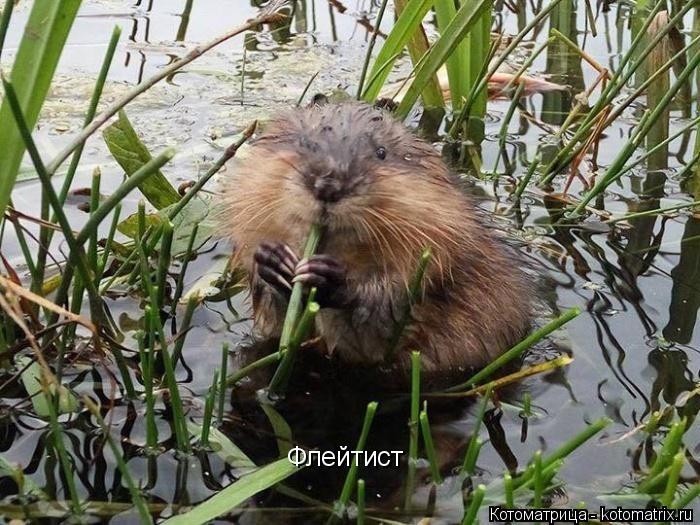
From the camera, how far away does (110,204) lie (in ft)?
6.47

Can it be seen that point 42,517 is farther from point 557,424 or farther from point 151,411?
point 557,424

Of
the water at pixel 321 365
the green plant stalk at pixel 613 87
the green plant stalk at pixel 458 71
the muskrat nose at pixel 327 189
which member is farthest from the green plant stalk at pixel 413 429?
the green plant stalk at pixel 458 71

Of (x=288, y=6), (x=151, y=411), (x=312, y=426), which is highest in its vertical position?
(x=288, y=6)

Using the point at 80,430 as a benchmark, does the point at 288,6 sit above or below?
above

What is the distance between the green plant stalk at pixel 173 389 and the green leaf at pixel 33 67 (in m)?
0.41

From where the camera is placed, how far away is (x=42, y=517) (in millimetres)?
2102

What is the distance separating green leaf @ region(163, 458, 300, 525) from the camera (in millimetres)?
1992

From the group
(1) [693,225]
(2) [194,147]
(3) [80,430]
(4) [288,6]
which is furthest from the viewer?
(4) [288,6]

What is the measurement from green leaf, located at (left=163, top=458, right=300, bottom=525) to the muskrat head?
690 mm

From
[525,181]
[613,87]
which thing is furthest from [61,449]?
[613,87]

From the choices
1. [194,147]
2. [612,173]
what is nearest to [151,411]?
[612,173]

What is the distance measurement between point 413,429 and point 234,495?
0.44 metres

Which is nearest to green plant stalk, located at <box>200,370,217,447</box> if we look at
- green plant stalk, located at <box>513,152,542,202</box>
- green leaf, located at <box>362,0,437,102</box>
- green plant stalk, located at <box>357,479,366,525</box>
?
green plant stalk, located at <box>357,479,366,525</box>

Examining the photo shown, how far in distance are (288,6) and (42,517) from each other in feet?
15.3
